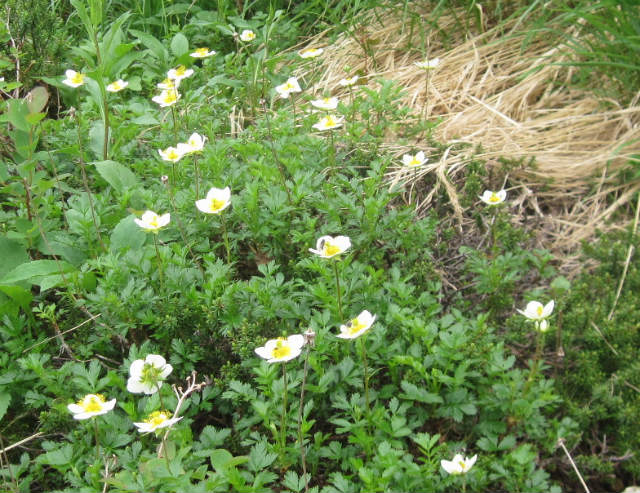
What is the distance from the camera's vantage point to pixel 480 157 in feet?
9.76

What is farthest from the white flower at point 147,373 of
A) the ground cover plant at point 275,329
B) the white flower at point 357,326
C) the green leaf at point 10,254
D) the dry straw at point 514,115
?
the dry straw at point 514,115

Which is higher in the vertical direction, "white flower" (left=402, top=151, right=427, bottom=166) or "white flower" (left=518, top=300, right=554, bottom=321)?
"white flower" (left=518, top=300, right=554, bottom=321)

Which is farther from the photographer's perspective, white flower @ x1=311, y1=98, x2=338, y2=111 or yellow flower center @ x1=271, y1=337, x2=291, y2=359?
white flower @ x1=311, y1=98, x2=338, y2=111

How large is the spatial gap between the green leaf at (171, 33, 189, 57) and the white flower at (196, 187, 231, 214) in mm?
1912

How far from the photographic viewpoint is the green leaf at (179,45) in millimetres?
3908

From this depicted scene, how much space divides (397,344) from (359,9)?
296 centimetres

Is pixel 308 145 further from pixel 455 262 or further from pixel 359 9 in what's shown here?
pixel 359 9

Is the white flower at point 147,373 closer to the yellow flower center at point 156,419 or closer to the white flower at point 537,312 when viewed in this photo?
the yellow flower center at point 156,419

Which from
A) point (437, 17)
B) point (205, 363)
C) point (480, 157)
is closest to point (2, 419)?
point (205, 363)

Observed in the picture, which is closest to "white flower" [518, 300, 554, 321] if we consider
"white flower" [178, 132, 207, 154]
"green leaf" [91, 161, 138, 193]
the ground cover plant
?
the ground cover plant

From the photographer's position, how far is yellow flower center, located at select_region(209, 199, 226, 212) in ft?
7.32

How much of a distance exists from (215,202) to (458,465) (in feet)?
3.75

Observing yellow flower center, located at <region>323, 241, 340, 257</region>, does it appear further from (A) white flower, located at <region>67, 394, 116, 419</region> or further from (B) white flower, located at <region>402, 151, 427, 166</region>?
(B) white flower, located at <region>402, 151, 427, 166</region>

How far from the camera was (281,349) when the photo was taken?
5.69 ft
